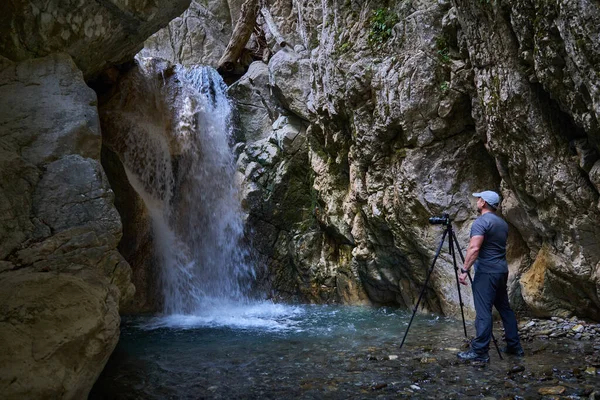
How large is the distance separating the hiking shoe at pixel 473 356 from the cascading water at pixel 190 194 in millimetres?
7186

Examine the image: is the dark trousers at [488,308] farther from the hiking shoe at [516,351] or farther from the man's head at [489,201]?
the man's head at [489,201]

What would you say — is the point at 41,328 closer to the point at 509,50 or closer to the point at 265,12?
the point at 509,50

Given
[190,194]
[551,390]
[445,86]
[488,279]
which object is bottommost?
[551,390]

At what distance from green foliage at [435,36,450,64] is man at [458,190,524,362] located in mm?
4223

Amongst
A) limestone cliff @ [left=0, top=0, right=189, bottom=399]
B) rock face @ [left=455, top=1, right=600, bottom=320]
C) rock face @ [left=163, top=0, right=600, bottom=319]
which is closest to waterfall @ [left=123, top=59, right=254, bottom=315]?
rock face @ [left=163, top=0, right=600, bottom=319]

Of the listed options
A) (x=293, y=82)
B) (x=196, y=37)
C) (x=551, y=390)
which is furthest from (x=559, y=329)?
(x=196, y=37)

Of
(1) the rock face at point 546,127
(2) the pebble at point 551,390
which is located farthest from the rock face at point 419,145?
(2) the pebble at point 551,390

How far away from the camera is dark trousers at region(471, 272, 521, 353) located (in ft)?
18.1

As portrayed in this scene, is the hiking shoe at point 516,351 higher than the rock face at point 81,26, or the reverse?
the rock face at point 81,26

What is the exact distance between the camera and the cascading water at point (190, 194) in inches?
516

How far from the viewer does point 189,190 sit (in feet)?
47.0

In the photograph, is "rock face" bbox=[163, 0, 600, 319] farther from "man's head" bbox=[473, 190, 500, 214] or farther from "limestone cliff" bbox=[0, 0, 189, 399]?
"limestone cliff" bbox=[0, 0, 189, 399]

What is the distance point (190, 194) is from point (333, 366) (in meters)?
9.77

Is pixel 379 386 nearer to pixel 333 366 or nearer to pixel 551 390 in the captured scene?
pixel 333 366
